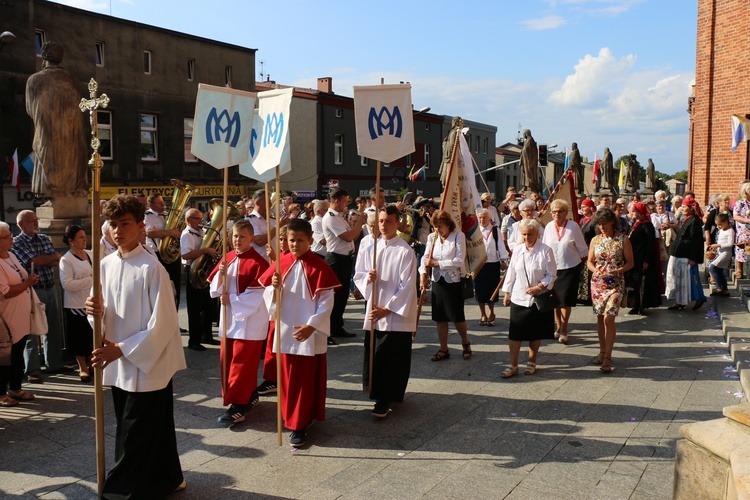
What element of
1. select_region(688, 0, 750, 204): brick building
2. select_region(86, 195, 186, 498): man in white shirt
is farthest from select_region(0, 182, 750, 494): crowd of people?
select_region(688, 0, 750, 204): brick building

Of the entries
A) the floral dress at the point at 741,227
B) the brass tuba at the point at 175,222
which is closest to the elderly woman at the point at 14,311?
the brass tuba at the point at 175,222

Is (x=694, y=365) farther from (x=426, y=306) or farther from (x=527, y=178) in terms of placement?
(x=527, y=178)

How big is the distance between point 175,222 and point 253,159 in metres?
3.22

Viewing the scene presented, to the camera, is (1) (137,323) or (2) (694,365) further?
(2) (694,365)

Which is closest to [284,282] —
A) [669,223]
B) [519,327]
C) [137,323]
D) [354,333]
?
[137,323]

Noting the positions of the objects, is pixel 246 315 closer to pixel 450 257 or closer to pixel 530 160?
pixel 450 257

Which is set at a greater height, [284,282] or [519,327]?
[284,282]

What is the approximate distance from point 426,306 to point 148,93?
1881 cm

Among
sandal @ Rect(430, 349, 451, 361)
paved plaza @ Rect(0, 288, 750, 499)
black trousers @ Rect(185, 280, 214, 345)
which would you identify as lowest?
paved plaza @ Rect(0, 288, 750, 499)

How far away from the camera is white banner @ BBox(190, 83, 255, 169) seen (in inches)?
241

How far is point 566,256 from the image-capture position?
28.1 feet

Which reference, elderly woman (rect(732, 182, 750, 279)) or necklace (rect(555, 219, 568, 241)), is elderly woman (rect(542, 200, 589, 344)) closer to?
necklace (rect(555, 219, 568, 241))

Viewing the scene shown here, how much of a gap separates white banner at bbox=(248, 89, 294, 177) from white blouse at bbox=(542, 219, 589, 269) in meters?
4.12

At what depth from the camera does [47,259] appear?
7.08 meters
